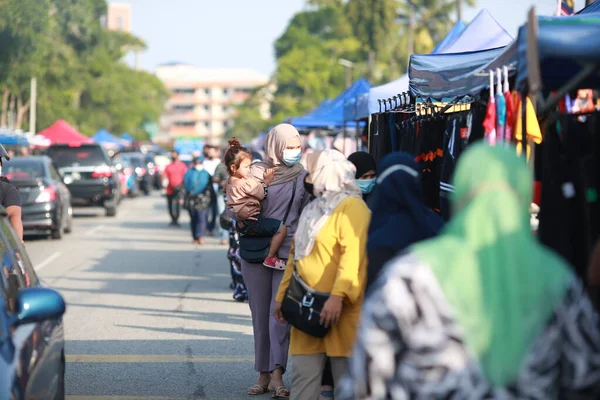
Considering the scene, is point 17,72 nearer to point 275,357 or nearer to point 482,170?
point 275,357

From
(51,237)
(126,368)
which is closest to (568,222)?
(126,368)

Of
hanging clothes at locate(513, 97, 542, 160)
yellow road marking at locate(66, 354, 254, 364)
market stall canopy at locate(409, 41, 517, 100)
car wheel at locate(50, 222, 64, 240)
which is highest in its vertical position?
market stall canopy at locate(409, 41, 517, 100)

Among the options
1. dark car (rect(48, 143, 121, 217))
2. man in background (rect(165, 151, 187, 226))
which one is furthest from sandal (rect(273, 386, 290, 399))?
dark car (rect(48, 143, 121, 217))

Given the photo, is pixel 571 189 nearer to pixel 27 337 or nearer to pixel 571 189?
pixel 571 189

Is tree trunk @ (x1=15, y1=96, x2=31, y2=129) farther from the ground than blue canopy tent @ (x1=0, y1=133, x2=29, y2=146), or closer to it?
farther from the ground

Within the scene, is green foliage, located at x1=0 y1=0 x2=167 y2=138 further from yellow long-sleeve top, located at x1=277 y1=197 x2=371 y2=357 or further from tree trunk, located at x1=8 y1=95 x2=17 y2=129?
yellow long-sleeve top, located at x1=277 y1=197 x2=371 y2=357

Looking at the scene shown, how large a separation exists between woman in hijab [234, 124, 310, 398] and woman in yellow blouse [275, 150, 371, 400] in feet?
4.91

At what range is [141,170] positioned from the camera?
5062 centimetres

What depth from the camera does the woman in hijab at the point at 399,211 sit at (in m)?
4.87

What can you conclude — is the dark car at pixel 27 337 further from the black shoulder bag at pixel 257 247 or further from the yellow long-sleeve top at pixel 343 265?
the black shoulder bag at pixel 257 247

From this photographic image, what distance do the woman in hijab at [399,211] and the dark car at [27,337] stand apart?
61.3 inches

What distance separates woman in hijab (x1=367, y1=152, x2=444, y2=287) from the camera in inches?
192

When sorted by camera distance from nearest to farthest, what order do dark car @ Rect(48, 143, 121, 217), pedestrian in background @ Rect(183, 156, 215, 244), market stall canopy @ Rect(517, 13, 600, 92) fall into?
market stall canopy @ Rect(517, 13, 600, 92) < pedestrian in background @ Rect(183, 156, 215, 244) < dark car @ Rect(48, 143, 121, 217)

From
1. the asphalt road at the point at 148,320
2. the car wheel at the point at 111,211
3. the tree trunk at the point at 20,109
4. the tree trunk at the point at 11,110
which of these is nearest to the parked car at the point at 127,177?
the tree trunk at the point at 11,110
